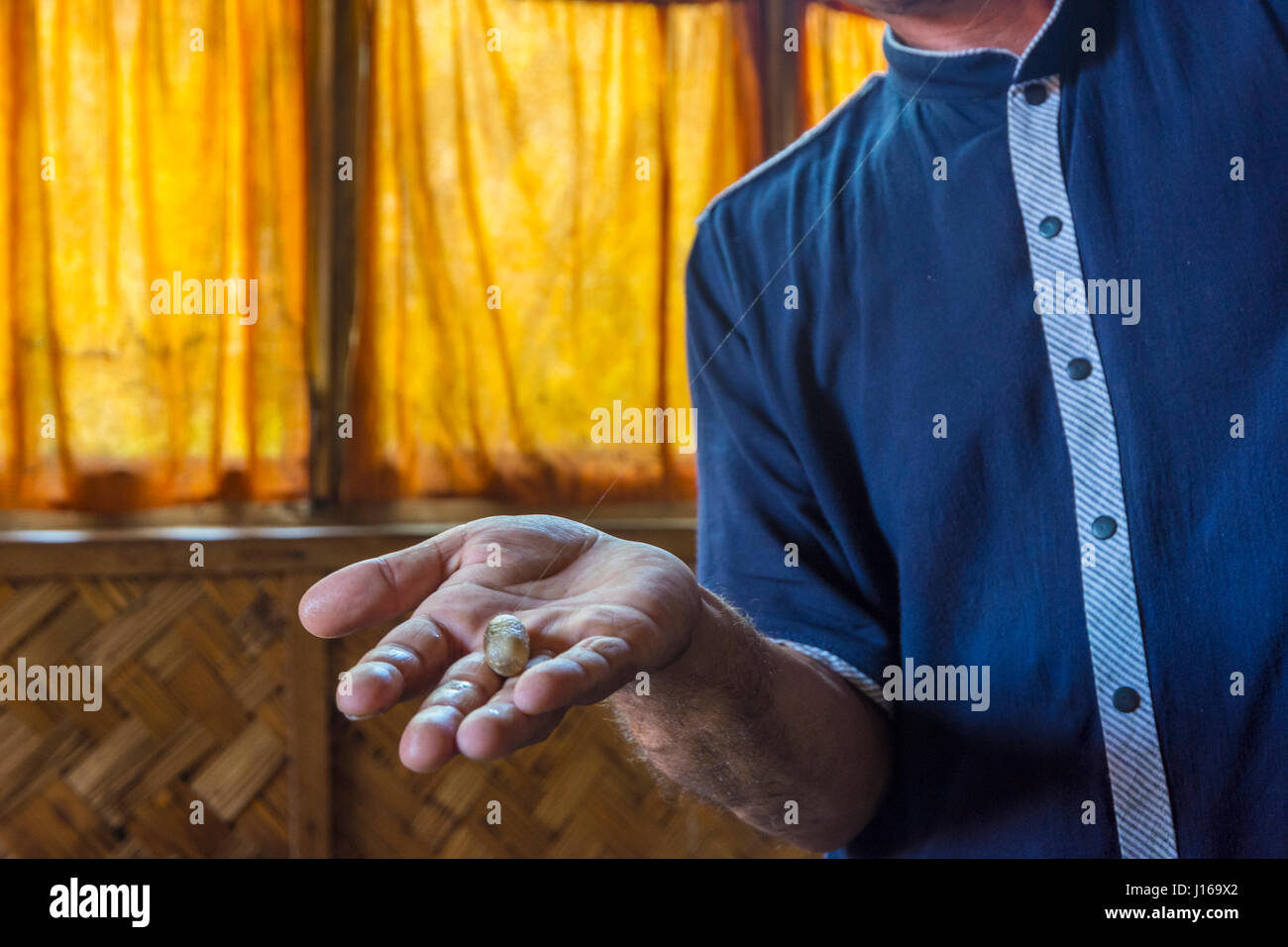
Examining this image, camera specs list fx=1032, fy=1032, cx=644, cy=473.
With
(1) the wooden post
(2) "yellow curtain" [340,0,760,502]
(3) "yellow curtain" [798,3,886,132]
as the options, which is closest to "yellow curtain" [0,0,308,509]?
(2) "yellow curtain" [340,0,760,502]

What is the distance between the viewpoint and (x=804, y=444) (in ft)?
2.08

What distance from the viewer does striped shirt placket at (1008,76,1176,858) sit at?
0.53m

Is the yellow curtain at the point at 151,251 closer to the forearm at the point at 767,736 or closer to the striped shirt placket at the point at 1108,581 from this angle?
the forearm at the point at 767,736

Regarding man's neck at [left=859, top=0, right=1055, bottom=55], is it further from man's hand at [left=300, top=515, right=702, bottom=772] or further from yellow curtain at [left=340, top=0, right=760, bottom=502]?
yellow curtain at [left=340, top=0, right=760, bottom=502]

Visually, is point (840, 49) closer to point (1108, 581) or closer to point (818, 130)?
point (818, 130)

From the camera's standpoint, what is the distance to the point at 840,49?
133 cm

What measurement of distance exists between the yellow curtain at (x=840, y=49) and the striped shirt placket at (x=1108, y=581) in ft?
2.79

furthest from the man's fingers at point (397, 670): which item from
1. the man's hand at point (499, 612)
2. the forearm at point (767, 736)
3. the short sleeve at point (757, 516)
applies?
the short sleeve at point (757, 516)

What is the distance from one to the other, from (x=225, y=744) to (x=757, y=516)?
0.99m

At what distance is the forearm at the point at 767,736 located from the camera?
501 millimetres

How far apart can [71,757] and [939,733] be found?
45.8 inches

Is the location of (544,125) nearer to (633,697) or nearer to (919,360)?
(919,360)

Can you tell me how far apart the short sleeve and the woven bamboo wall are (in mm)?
812
